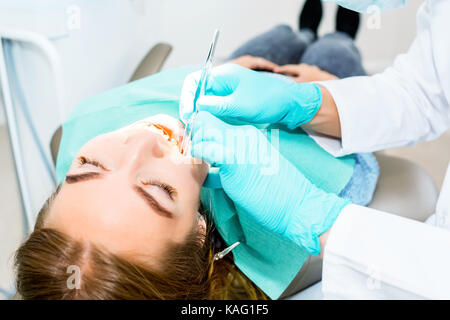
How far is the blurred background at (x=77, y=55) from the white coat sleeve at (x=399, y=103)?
23 centimetres

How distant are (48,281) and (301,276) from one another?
23.1 inches

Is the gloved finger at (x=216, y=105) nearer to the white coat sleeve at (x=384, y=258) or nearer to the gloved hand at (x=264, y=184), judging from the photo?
the gloved hand at (x=264, y=184)

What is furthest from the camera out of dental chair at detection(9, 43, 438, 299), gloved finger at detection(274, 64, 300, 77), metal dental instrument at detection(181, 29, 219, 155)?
gloved finger at detection(274, 64, 300, 77)

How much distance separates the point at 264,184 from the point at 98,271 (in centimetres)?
34

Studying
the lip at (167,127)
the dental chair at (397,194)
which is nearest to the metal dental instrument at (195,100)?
the lip at (167,127)

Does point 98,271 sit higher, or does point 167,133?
point 167,133

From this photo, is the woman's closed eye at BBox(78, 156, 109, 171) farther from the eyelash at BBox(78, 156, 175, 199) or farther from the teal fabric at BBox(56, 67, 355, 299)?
the teal fabric at BBox(56, 67, 355, 299)

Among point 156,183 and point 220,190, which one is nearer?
point 156,183

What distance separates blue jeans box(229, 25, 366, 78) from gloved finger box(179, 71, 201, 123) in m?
0.53

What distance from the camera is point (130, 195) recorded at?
685mm

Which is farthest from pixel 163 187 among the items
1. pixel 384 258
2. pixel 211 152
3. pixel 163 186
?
pixel 384 258

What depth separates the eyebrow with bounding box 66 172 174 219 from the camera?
2.26 ft

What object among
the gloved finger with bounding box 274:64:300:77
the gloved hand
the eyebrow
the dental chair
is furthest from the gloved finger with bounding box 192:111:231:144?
the gloved finger with bounding box 274:64:300:77

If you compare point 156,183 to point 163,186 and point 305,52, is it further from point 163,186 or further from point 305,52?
point 305,52
